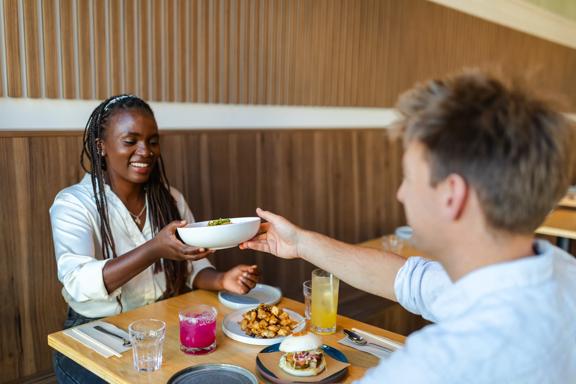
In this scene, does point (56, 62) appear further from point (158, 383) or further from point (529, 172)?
point (529, 172)

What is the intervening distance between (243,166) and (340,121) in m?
1.05

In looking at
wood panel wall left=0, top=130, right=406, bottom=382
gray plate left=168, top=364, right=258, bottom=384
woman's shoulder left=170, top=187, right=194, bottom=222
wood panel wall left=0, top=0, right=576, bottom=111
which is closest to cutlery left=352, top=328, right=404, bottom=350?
gray plate left=168, top=364, right=258, bottom=384

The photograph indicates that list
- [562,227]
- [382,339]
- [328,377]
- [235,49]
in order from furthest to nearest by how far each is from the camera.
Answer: [562,227]
[235,49]
[382,339]
[328,377]

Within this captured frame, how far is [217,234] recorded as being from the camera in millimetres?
1604

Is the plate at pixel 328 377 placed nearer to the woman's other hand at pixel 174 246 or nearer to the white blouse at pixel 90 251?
the woman's other hand at pixel 174 246

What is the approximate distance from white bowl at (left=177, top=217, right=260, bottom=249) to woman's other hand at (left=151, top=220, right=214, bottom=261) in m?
0.04

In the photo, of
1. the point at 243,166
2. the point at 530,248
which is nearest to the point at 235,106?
the point at 243,166

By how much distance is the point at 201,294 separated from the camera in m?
1.96

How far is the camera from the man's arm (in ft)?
5.15

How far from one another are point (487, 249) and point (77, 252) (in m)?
1.46

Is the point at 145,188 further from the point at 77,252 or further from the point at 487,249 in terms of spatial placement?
the point at 487,249

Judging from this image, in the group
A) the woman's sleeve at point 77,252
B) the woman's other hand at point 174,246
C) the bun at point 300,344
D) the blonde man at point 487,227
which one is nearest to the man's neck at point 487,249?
the blonde man at point 487,227

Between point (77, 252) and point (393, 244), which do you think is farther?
point (393, 244)

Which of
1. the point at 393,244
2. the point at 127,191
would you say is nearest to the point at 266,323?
the point at 127,191
